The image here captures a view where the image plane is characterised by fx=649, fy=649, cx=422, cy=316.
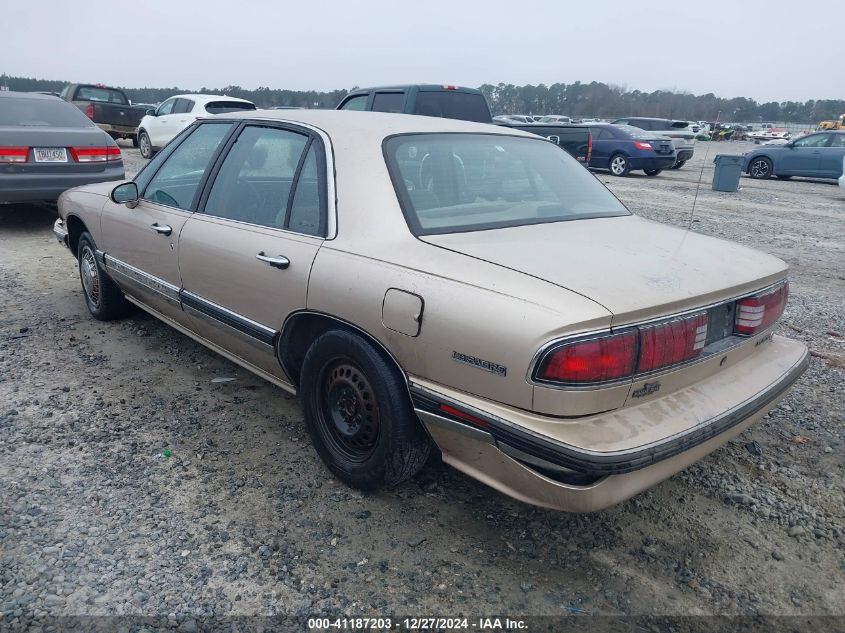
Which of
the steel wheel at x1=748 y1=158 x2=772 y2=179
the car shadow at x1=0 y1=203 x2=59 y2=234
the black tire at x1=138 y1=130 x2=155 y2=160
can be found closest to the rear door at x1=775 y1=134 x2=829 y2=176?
the steel wheel at x1=748 y1=158 x2=772 y2=179

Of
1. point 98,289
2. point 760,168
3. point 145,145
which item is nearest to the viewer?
point 98,289

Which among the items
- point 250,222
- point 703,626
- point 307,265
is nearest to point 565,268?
point 307,265

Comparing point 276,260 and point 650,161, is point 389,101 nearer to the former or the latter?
point 276,260

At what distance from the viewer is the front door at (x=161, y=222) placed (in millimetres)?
3621

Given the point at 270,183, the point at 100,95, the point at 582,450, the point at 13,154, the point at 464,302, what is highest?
the point at 100,95

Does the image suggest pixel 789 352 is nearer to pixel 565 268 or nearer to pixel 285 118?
pixel 565 268

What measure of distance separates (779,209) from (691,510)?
36.0 ft

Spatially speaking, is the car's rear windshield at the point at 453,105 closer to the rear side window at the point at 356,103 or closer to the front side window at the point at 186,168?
the rear side window at the point at 356,103

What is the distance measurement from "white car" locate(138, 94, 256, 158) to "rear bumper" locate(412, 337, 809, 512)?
13973 millimetres

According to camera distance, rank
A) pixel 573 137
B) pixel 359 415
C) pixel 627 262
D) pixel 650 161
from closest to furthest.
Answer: pixel 627 262 → pixel 359 415 → pixel 573 137 → pixel 650 161

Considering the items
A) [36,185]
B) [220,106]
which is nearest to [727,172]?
[220,106]

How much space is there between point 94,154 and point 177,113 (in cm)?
849

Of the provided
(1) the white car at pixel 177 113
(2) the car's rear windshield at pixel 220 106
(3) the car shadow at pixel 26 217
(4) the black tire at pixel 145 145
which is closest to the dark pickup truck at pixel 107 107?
(4) the black tire at pixel 145 145

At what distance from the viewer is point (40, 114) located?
7.93 meters
